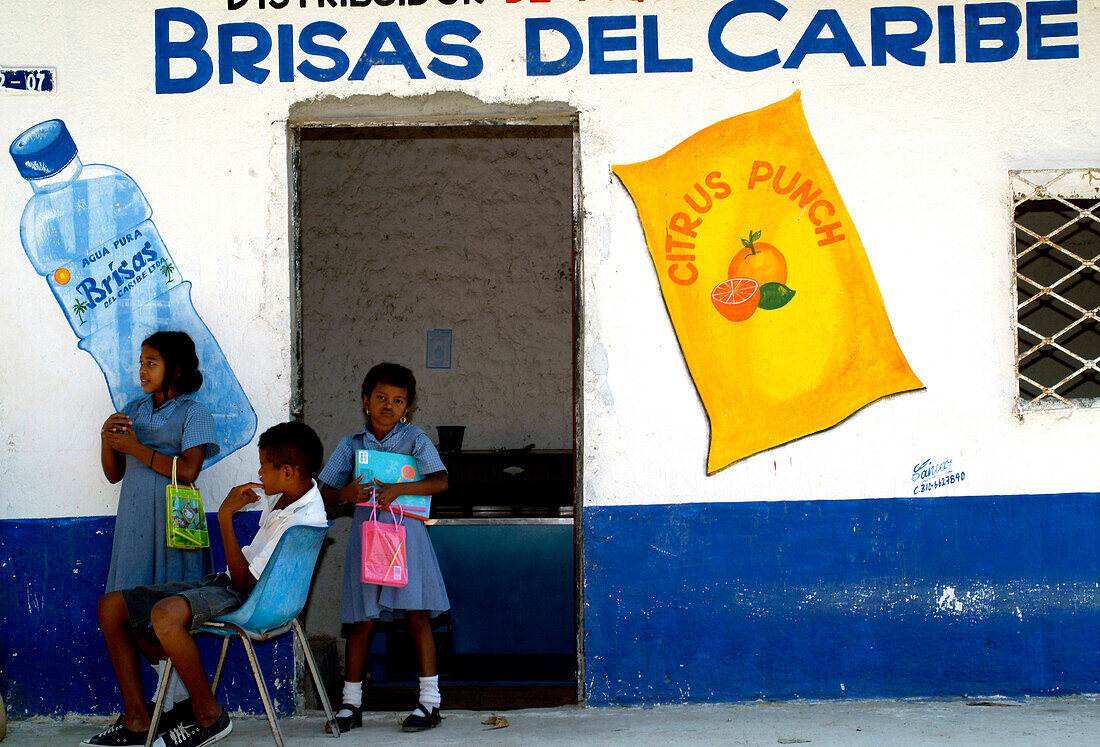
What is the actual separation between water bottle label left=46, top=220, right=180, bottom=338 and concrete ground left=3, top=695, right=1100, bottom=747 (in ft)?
5.47

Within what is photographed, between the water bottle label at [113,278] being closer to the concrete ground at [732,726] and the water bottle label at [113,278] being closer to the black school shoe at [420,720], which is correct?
the concrete ground at [732,726]

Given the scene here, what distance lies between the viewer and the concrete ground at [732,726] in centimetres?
357

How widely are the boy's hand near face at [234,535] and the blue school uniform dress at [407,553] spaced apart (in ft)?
1.18

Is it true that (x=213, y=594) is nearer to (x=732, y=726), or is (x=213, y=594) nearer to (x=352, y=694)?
(x=352, y=694)

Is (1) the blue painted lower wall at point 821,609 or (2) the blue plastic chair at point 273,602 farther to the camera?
(1) the blue painted lower wall at point 821,609

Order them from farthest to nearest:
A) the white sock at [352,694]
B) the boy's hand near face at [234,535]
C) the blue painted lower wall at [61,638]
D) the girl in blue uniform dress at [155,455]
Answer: the blue painted lower wall at [61,638] → the white sock at [352,694] → the girl in blue uniform dress at [155,455] → the boy's hand near face at [234,535]

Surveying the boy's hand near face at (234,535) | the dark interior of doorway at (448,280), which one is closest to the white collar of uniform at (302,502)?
the boy's hand near face at (234,535)

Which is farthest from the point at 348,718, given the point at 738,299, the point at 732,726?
the point at 738,299

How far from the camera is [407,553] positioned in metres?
3.74

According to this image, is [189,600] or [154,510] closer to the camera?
[189,600]

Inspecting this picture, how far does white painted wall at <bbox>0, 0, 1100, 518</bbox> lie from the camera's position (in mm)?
4074

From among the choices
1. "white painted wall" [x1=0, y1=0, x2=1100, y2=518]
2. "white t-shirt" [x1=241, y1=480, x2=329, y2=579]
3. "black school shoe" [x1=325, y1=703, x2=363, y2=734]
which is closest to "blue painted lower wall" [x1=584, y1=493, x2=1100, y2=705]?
"white painted wall" [x1=0, y1=0, x2=1100, y2=518]

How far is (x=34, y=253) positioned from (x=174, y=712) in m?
1.96

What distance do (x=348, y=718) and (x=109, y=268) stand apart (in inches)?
81.8
